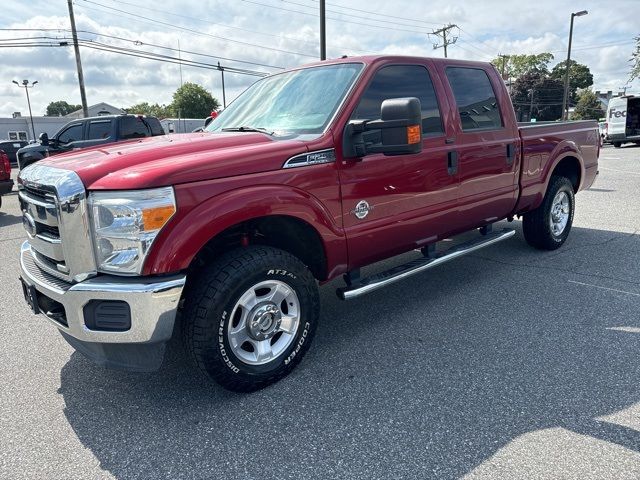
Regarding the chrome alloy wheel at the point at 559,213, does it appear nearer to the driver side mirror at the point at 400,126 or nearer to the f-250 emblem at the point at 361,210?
the f-250 emblem at the point at 361,210

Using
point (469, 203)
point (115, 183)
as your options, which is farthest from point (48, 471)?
point (469, 203)

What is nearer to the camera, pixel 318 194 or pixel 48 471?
pixel 48 471

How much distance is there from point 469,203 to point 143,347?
2908mm

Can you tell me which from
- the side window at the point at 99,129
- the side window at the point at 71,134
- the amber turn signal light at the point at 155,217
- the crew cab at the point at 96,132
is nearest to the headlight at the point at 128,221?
the amber turn signal light at the point at 155,217

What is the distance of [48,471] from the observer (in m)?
2.25

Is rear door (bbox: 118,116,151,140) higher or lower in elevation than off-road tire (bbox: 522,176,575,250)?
higher

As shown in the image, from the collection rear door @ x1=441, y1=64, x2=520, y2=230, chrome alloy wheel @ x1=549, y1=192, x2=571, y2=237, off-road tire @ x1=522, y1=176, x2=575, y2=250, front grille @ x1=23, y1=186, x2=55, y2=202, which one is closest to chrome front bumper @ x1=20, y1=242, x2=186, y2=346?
front grille @ x1=23, y1=186, x2=55, y2=202

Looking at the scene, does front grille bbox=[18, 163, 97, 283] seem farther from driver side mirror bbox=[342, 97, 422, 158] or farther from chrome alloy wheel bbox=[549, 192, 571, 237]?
chrome alloy wheel bbox=[549, 192, 571, 237]

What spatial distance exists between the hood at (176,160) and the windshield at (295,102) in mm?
302

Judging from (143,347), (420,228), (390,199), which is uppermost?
(390,199)

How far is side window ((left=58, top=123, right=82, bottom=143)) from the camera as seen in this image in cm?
1270

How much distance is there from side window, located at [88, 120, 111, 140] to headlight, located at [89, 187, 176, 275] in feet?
35.7

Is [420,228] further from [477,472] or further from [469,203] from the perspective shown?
[477,472]

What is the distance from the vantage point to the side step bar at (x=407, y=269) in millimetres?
3322
